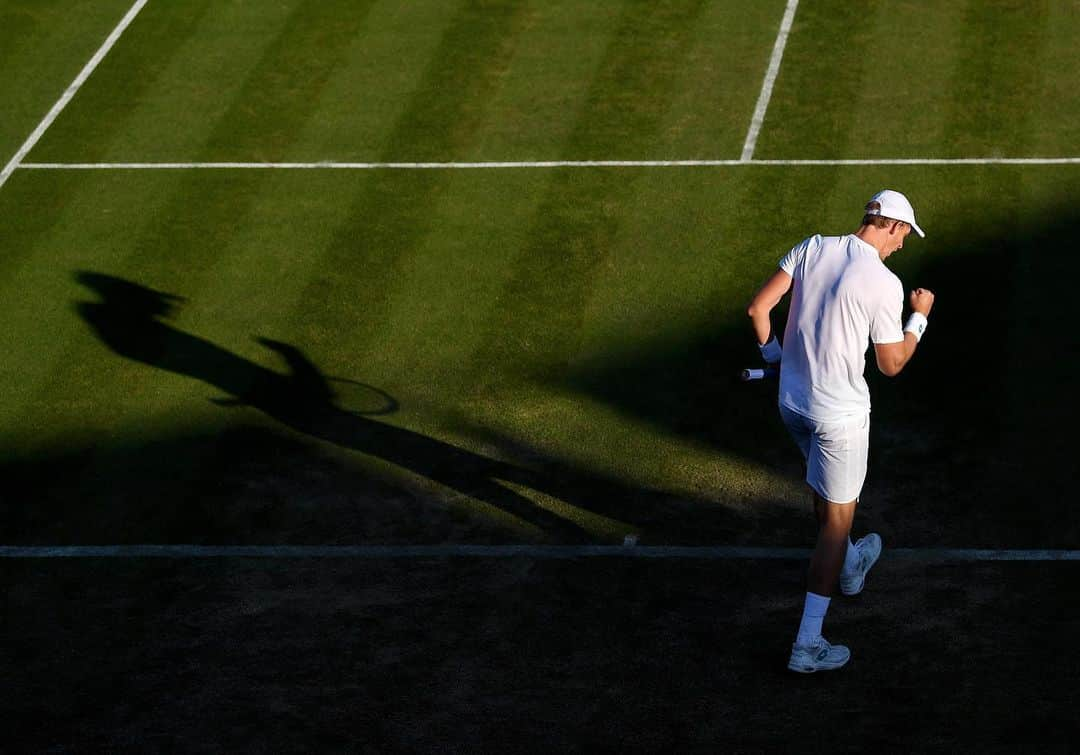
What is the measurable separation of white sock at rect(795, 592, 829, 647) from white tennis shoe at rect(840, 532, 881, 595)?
26.8 inches

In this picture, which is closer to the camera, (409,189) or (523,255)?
(523,255)

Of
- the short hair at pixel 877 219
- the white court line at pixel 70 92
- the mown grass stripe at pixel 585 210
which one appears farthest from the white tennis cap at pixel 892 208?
the white court line at pixel 70 92

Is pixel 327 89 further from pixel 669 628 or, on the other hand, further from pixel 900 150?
pixel 669 628

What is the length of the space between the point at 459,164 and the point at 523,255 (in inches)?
72.2

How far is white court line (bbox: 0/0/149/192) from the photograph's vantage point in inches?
621

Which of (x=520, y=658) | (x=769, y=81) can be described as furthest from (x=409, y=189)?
(x=520, y=658)

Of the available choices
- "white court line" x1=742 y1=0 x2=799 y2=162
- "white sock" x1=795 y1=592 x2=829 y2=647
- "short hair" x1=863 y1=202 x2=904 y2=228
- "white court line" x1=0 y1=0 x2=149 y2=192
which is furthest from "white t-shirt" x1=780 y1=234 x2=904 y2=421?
"white court line" x1=0 y1=0 x2=149 y2=192

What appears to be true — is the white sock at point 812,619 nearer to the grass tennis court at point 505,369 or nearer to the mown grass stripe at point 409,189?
the grass tennis court at point 505,369

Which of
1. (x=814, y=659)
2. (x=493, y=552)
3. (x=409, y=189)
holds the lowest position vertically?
(x=493, y=552)

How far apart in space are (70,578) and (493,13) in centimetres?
957

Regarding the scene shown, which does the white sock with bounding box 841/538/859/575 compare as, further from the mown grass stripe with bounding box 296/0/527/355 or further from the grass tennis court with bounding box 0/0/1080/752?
the mown grass stripe with bounding box 296/0/527/355

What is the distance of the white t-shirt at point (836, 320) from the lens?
8430mm

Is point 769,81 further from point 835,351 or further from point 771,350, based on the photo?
point 835,351

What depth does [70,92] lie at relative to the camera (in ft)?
55.9
